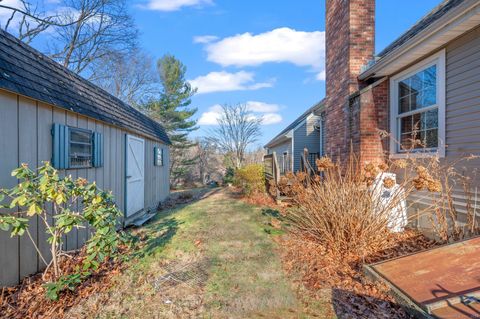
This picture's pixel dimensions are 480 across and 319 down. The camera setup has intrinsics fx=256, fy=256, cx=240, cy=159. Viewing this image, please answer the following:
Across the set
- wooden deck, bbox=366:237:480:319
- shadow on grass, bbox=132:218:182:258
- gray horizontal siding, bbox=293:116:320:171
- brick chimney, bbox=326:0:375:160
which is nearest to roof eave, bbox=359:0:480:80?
brick chimney, bbox=326:0:375:160

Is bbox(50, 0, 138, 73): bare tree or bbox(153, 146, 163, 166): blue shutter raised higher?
bbox(50, 0, 138, 73): bare tree

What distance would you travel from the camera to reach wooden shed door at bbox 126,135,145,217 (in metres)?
6.89

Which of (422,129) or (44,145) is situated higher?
(422,129)

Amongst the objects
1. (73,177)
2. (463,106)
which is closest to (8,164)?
(73,177)

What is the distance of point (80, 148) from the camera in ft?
15.2

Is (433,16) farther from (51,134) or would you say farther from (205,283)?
(51,134)

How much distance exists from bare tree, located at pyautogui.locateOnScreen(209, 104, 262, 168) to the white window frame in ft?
61.3

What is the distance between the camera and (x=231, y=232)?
5359 millimetres

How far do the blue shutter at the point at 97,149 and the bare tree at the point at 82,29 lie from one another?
1279 centimetres

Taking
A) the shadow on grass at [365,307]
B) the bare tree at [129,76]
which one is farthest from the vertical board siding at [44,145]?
the bare tree at [129,76]

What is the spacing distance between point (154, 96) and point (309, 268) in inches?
865

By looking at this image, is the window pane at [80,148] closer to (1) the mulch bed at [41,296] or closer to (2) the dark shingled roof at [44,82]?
(2) the dark shingled roof at [44,82]

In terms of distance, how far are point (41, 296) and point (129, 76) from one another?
818 inches

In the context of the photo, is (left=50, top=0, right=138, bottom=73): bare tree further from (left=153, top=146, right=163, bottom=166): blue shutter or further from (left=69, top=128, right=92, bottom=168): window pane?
(left=69, top=128, right=92, bottom=168): window pane
